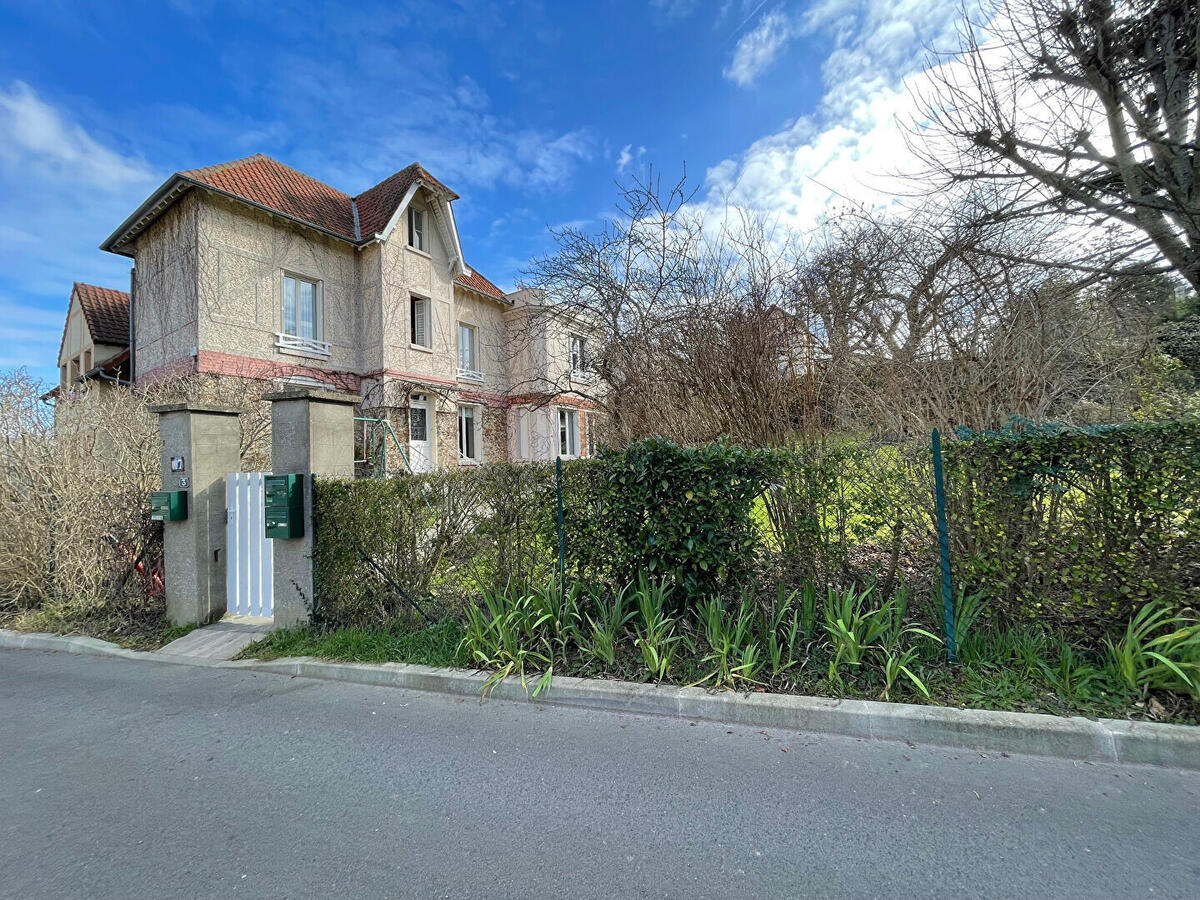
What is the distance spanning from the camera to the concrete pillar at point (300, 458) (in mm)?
5535

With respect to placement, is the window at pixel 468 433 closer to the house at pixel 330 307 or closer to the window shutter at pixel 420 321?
the house at pixel 330 307

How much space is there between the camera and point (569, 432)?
22594 millimetres

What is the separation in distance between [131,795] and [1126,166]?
9.35 m

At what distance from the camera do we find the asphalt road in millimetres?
2227

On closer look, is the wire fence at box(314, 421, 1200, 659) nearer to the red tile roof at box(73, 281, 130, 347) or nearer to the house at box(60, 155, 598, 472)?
the house at box(60, 155, 598, 472)

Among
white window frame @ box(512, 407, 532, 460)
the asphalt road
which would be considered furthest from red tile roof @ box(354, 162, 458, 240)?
the asphalt road

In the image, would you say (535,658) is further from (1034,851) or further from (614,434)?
(614,434)

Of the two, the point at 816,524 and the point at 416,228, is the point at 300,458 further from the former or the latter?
the point at 416,228

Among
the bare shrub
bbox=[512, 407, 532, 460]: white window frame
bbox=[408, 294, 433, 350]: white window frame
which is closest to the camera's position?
the bare shrub

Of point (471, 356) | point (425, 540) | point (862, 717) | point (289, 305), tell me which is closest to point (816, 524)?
point (862, 717)

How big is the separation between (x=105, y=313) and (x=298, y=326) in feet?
30.7

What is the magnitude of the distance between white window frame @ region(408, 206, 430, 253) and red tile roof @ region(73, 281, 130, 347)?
31.6 feet

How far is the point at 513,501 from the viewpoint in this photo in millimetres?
5051

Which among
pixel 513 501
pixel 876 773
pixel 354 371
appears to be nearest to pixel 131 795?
pixel 513 501
